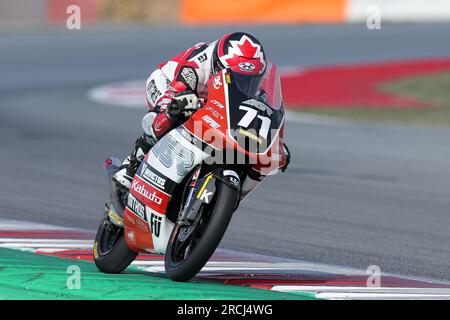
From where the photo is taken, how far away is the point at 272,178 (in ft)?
37.1

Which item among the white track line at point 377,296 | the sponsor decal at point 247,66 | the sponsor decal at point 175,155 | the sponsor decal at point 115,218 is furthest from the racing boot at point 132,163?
the white track line at point 377,296

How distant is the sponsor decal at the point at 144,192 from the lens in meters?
6.19

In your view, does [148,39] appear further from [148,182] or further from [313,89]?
[148,182]

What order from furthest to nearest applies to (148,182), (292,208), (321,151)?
(321,151)
(292,208)
(148,182)

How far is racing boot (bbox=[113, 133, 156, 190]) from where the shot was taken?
6.57 meters

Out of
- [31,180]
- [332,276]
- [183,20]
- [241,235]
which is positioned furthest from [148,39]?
[332,276]

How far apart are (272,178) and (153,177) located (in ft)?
16.9

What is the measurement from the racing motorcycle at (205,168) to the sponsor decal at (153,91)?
343 millimetres

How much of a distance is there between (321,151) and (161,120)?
736 centimetres

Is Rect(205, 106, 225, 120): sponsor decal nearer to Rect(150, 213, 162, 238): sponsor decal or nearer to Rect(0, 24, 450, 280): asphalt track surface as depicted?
Rect(150, 213, 162, 238): sponsor decal

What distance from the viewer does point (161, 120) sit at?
627cm

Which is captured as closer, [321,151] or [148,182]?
[148,182]

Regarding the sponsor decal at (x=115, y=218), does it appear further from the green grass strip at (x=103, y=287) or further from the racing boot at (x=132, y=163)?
the green grass strip at (x=103, y=287)
